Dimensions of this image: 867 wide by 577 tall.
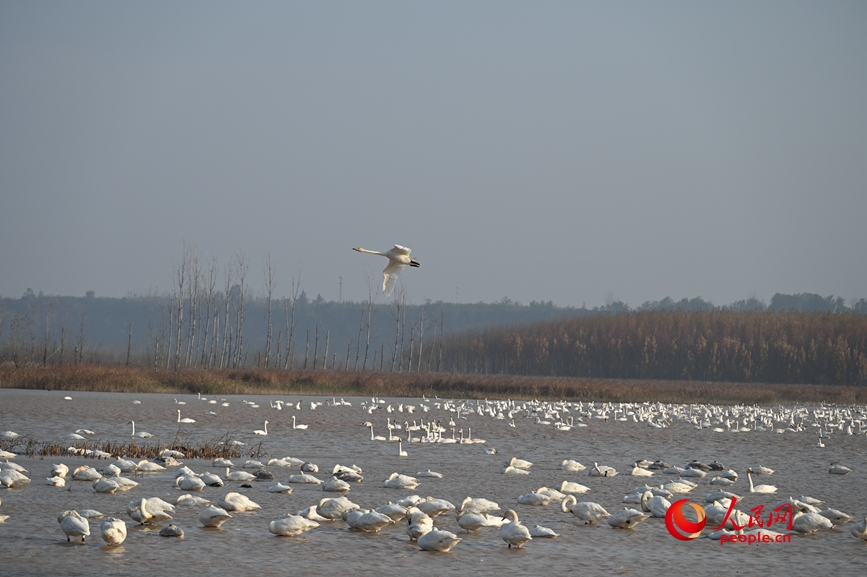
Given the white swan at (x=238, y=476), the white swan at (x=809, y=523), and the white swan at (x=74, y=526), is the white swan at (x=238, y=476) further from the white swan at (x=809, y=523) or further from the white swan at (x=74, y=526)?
the white swan at (x=809, y=523)

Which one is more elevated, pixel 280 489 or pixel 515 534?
pixel 515 534

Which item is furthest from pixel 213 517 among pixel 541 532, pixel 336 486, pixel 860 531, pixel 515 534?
pixel 860 531

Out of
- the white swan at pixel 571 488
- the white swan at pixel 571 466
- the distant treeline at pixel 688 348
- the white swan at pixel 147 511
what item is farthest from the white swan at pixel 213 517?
the distant treeline at pixel 688 348

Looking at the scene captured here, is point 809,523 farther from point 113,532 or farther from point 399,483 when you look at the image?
point 113,532

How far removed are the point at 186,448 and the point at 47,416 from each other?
847 centimetres

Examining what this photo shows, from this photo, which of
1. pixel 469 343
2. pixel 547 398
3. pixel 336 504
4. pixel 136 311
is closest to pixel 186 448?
pixel 336 504

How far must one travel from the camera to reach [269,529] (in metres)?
8.47

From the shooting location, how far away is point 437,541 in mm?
7766

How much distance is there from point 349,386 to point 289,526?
110ft

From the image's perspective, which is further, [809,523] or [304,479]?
[304,479]

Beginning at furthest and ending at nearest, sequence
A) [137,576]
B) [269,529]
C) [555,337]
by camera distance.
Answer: [555,337] → [269,529] → [137,576]

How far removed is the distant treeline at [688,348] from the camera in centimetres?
6469

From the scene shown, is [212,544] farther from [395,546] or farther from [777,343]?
[777,343]

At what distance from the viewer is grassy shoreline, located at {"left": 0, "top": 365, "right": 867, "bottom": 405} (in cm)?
3356
